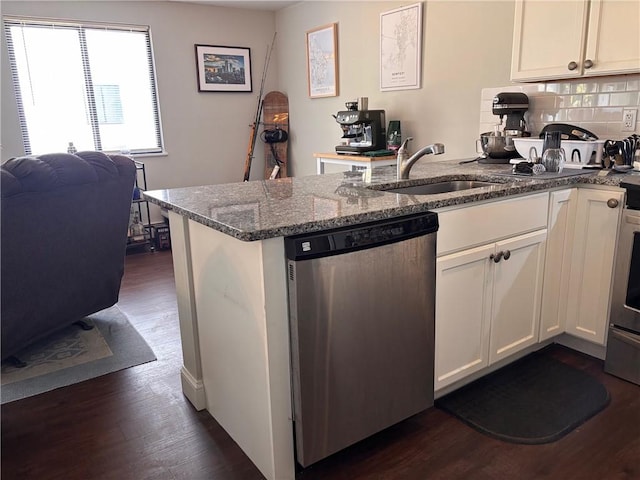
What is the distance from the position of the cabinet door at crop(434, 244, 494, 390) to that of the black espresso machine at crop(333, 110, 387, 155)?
2.31m

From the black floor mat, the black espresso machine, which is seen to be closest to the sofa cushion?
the black floor mat

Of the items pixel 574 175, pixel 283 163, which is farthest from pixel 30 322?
pixel 283 163

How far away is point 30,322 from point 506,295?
7.75 ft

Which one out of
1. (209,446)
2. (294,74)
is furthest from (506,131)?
(294,74)

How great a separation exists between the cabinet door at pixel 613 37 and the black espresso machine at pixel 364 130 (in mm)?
1884

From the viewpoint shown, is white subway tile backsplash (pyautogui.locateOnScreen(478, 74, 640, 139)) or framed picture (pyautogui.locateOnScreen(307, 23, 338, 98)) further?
framed picture (pyautogui.locateOnScreen(307, 23, 338, 98))

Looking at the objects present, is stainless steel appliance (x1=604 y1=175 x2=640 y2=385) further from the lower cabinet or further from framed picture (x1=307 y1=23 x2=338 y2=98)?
framed picture (x1=307 y1=23 x2=338 y2=98)

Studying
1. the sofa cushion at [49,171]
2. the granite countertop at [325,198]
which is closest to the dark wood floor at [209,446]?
the granite countertop at [325,198]

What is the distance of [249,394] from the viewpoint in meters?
1.68

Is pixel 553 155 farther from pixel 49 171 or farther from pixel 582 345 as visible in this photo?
pixel 49 171

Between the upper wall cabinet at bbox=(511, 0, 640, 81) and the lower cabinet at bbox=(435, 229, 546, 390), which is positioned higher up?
the upper wall cabinet at bbox=(511, 0, 640, 81)

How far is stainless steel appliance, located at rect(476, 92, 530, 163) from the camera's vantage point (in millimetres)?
2945

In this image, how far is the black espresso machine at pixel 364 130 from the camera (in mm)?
4098

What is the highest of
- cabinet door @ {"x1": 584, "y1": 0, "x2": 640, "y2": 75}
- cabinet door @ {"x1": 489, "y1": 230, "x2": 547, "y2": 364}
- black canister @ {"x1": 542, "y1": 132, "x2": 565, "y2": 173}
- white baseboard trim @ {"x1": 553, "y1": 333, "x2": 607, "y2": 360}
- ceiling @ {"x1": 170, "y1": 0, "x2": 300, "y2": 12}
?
ceiling @ {"x1": 170, "y1": 0, "x2": 300, "y2": 12}
